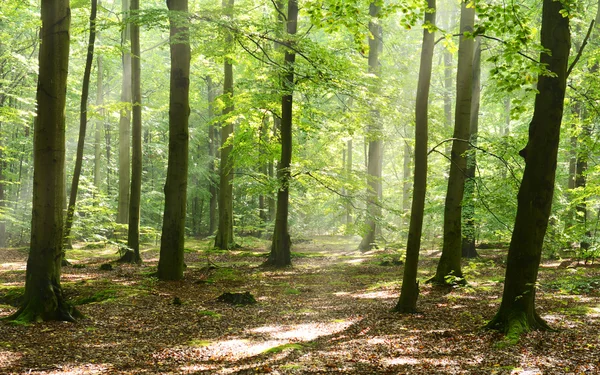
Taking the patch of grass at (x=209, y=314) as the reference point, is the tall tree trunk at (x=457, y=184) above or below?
above

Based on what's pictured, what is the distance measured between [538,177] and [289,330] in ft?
14.3

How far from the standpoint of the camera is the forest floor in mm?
5277

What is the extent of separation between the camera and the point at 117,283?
1078 cm

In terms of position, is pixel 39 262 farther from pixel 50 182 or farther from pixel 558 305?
pixel 558 305

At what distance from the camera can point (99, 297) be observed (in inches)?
362

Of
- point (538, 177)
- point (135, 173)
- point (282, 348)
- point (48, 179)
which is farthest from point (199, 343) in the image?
point (135, 173)

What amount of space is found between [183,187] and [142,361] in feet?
21.3

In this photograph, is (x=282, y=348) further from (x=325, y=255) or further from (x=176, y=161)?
(x=325, y=255)

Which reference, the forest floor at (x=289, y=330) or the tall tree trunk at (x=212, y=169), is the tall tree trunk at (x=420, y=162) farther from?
the tall tree trunk at (x=212, y=169)

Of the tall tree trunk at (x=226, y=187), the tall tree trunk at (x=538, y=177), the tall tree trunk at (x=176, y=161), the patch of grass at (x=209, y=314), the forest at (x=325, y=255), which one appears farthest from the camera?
the tall tree trunk at (x=226, y=187)

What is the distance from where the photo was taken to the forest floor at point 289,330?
208 inches

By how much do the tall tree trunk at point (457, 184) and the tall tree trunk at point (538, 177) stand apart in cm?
404

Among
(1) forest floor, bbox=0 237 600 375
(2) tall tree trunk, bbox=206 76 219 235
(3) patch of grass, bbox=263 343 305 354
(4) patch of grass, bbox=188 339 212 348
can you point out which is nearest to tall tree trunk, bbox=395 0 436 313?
(1) forest floor, bbox=0 237 600 375

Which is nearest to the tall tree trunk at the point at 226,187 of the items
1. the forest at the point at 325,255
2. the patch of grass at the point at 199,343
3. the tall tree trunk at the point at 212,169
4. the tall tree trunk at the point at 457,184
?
the forest at the point at 325,255
